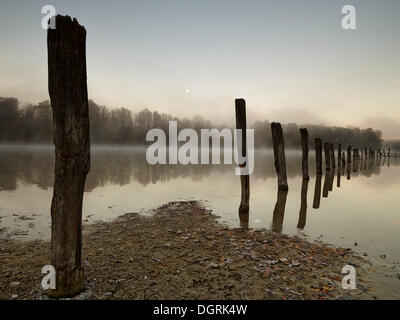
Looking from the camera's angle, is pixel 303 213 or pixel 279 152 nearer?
pixel 303 213

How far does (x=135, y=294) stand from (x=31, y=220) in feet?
22.5

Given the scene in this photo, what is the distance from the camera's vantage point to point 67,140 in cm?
310

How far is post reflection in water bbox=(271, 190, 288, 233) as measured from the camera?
7.84 m

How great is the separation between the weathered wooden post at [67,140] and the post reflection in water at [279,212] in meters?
6.31

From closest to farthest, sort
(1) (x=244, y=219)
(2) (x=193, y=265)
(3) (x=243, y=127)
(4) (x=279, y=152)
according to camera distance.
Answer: (2) (x=193, y=265), (1) (x=244, y=219), (3) (x=243, y=127), (4) (x=279, y=152)

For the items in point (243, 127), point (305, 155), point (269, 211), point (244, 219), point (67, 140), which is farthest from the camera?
point (305, 155)

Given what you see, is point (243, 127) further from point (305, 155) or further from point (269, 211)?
point (305, 155)

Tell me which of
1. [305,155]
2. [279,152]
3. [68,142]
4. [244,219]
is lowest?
[244,219]

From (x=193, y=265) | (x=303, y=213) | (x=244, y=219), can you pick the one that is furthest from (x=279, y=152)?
(x=193, y=265)

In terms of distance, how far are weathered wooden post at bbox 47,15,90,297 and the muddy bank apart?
61 cm

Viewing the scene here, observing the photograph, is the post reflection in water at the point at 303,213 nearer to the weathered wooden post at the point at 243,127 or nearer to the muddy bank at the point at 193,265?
the muddy bank at the point at 193,265

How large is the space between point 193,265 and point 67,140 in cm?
346
